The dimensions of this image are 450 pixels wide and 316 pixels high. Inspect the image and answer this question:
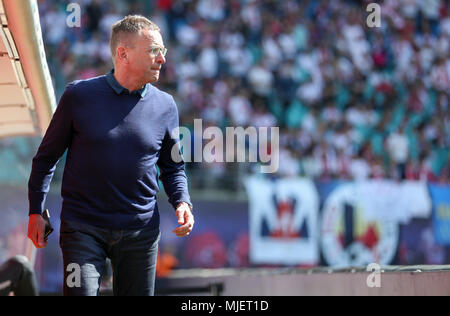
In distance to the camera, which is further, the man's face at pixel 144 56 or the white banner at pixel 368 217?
the white banner at pixel 368 217

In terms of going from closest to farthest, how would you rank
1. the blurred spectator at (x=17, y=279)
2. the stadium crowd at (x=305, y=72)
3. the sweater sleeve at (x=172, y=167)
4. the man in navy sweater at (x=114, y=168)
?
1. the man in navy sweater at (x=114, y=168)
2. the sweater sleeve at (x=172, y=167)
3. the blurred spectator at (x=17, y=279)
4. the stadium crowd at (x=305, y=72)

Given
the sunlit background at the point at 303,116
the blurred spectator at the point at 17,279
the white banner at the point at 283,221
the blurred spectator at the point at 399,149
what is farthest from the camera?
the blurred spectator at the point at 399,149

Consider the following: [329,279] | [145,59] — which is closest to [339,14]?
[329,279]

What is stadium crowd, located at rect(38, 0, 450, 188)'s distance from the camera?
45.4 ft

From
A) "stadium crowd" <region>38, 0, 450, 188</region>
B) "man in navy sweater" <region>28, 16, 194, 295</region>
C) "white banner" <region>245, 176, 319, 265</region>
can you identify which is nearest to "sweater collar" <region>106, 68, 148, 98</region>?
"man in navy sweater" <region>28, 16, 194, 295</region>

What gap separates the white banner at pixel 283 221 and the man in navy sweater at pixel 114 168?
8.67 meters

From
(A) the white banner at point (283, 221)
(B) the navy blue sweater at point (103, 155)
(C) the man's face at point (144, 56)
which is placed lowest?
(B) the navy blue sweater at point (103, 155)

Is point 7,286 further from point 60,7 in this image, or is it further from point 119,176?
point 60,7

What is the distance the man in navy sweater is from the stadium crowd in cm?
799

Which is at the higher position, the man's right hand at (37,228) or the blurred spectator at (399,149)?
the blurred spectator at (399,149)

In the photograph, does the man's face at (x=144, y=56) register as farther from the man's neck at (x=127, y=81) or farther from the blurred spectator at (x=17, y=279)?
the blurred spectator at (x=17, y=279)

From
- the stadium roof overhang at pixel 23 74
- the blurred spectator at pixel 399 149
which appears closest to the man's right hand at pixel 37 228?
the stadium roof overhang at pixel 23 74

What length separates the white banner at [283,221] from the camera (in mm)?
12648
